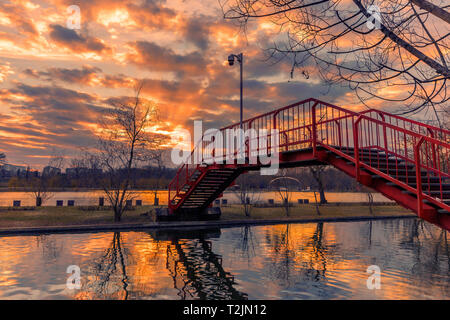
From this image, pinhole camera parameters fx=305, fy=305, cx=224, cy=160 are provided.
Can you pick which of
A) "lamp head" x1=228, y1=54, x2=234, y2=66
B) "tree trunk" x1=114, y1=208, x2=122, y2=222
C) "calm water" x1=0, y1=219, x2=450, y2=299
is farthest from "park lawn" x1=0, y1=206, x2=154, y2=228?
"lamp head" x1=228, y1=54, x2=234, y2=66

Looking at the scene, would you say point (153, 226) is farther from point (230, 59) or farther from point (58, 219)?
point (230, 59)

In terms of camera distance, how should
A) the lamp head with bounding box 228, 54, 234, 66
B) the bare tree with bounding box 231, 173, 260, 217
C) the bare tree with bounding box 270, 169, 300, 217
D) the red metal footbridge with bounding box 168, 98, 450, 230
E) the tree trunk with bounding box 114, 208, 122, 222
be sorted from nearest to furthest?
the red metal footbridge with bounding box 168, 98, 450, 230 < the lamp head with bounding box 228, 54, 234, 66 < the tree trunk with bounding box 114, 208, 122, 222 < the bare tree with bounding box 231, 173, 260, 217 < the bare tree with bounding box 270, 169, 300, 217

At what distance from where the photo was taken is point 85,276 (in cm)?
845

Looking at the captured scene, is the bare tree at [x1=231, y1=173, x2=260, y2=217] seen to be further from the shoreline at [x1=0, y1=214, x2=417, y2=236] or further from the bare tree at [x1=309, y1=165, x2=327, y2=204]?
the bare tree at [x1=309, y1=165, x2=327, y2=204]

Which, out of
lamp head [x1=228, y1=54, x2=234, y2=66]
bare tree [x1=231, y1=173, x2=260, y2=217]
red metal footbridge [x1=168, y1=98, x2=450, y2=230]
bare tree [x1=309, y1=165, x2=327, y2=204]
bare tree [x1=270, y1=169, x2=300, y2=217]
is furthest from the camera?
bare tree [x1=309, y1=165, x2=327, y2=204]

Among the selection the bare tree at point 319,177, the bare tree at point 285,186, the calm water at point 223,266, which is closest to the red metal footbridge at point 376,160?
the calm water at point 223,266

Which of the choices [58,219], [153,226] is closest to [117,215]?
[153,226]

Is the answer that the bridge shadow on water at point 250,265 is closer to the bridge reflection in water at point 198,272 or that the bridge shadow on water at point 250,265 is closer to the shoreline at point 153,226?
the bridge reflection in water at point 198,272

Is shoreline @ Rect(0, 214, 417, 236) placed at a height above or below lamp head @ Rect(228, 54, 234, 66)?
below

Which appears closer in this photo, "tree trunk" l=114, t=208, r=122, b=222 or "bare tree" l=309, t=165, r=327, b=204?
"tree trunk" l=114, t=208, r=122, b=222

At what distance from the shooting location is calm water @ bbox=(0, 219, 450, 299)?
7.28 meters

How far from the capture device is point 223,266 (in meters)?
10.1

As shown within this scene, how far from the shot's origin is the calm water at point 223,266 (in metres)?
7.28
